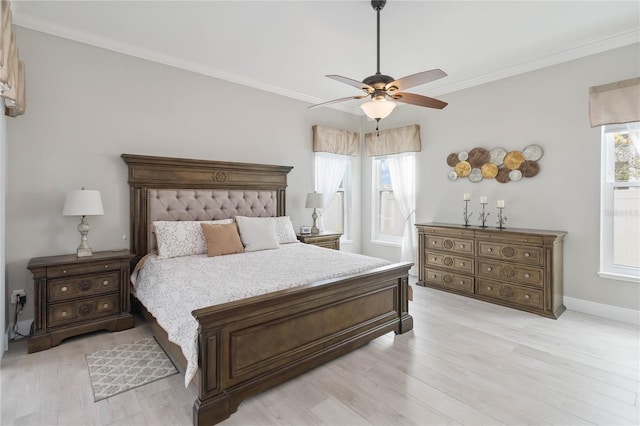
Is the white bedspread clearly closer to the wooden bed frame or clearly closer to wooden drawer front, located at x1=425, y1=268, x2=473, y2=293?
the wooden bed frame

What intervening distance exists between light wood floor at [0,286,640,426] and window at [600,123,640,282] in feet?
2.27

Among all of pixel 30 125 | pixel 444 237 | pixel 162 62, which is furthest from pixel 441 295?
pixel 30 125

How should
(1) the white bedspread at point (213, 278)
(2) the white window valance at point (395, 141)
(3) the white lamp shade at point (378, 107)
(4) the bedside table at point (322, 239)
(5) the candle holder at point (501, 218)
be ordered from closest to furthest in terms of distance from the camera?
(1) the white bedspread at point (213, 278) → (3) the white lamp shade at point (378, 107) → (5) the candle holder at point (501, 218) → (4) the bedside table at point (322, 239) → (2) the white window valance at point (395, 141)

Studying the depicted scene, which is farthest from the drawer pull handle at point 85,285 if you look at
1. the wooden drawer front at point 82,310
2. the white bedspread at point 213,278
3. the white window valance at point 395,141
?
the white window valance at point 395,141

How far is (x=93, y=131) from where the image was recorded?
10.6ft

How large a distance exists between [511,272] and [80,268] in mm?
4406

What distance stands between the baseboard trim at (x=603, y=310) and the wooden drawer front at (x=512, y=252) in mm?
658

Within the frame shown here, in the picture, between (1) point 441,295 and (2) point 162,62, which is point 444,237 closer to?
(1) point 441,295

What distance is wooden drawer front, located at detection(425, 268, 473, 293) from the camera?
13.4ft

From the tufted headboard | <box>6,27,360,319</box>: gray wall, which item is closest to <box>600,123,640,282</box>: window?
the tufted headboard

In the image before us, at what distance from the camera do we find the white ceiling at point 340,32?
2.71 metres

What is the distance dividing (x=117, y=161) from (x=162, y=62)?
4.03 feet

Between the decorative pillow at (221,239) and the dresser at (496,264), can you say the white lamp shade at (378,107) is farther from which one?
the dresser at (496,264)

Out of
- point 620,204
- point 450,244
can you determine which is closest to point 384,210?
point 450,244
